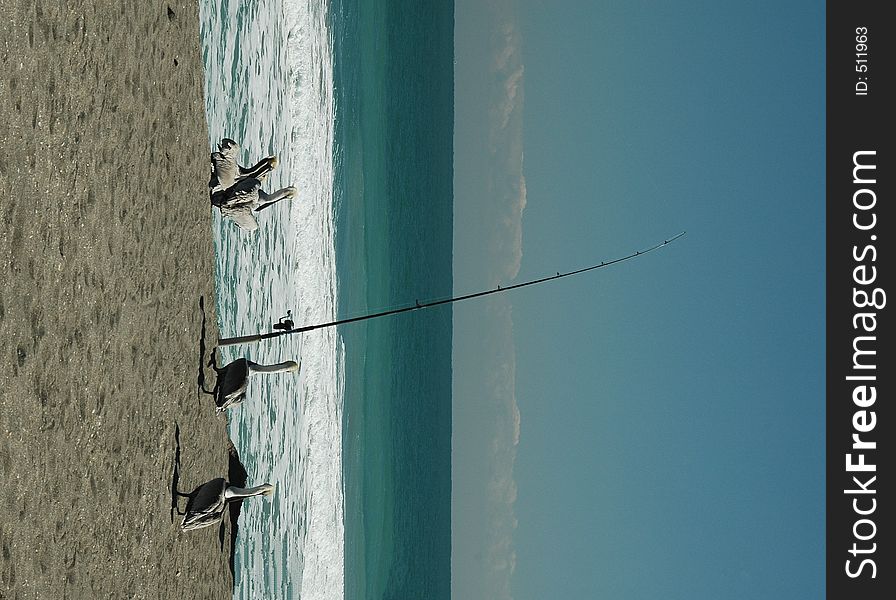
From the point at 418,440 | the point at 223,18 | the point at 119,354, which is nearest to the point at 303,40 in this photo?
the point at 223,18

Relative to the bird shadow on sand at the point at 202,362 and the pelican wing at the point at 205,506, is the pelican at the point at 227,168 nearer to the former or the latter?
the bird shadow on sand at the point at 202,362

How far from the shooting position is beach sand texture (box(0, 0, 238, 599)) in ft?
11.8

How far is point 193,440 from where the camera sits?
560 cm

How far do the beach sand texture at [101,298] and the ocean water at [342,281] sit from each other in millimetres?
1540

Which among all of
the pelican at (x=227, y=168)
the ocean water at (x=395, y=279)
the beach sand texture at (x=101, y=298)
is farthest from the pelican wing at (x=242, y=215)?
the ocean water at (x=395, y=279)

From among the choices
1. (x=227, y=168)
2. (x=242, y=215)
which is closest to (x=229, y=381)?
(x=242, y=215)

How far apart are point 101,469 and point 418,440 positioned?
47.2 feet

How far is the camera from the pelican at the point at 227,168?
6.02 m

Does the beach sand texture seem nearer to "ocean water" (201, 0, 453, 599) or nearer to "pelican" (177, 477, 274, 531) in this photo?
"pelican" (177, 477, 274, 531)

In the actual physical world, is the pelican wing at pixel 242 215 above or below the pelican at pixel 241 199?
below

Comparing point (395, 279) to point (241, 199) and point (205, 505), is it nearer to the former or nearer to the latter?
point (241, 199)

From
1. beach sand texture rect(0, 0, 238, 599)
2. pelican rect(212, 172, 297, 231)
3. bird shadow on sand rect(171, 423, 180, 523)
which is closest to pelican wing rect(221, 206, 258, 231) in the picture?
pelican rect(212, 172, 297, 231)

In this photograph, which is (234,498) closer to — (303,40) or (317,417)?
(317,417)

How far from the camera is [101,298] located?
4.36 metres
